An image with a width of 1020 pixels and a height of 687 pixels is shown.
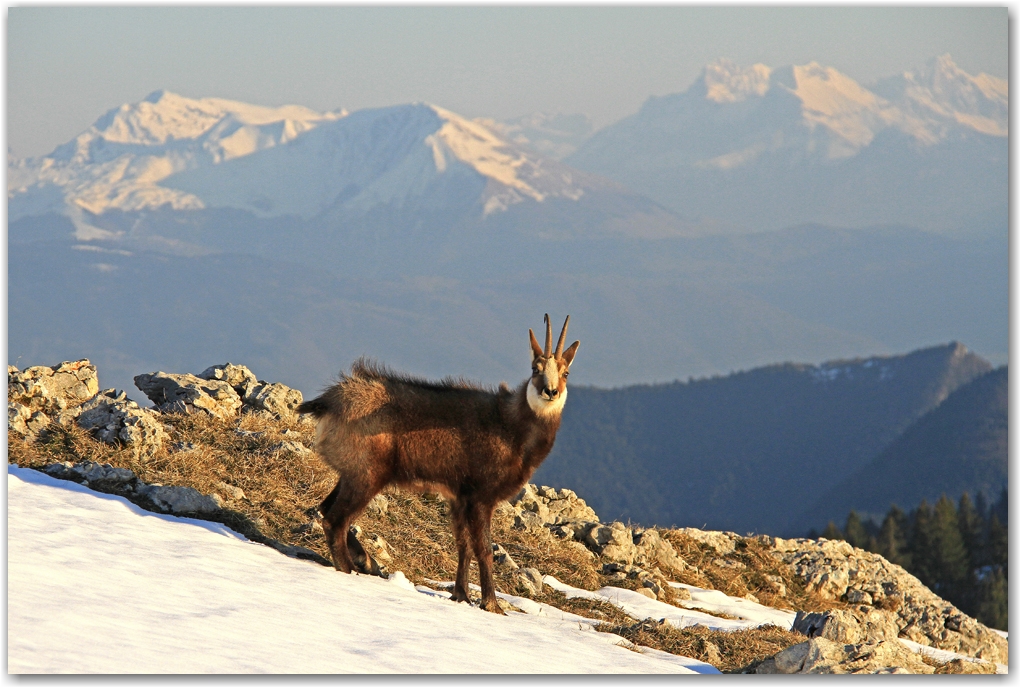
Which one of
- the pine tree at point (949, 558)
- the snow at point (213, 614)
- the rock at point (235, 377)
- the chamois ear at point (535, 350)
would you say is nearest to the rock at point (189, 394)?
the rock at point (235, 377)

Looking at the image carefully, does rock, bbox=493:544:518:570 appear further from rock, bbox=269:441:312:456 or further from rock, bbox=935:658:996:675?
rock, bbox=935:658:996:675

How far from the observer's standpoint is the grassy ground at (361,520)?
1445cm

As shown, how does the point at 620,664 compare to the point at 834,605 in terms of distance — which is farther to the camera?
the point at 834,605

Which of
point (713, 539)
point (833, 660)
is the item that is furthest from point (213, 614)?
point (713, 539)

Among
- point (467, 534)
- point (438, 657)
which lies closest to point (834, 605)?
point (467, 534)

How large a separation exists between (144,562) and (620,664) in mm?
5244

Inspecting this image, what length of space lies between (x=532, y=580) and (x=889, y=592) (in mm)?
8069

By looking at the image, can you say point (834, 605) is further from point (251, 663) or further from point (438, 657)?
point (251, 663)

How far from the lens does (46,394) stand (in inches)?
696

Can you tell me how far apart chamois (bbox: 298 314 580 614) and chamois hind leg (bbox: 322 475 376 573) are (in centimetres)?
1

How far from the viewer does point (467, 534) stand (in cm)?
1404

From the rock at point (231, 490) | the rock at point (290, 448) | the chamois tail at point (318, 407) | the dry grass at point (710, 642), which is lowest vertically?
the dry grass at point (710, 642)

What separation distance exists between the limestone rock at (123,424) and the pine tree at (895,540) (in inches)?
4138

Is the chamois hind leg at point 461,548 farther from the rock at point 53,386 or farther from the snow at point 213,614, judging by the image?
the rock at point 53,386
